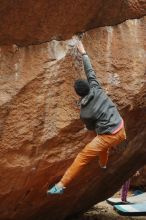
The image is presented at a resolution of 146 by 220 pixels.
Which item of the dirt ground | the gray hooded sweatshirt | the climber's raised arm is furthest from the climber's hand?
the dirt ground

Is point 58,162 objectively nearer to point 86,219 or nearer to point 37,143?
point 37,143

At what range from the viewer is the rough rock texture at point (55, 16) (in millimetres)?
6504

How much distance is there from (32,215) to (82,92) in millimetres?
3053

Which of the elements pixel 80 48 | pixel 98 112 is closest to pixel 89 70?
pixel 80 48

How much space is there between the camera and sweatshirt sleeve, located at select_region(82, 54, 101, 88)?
688 cm

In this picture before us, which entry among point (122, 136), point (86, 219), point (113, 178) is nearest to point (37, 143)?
point (122, 136)

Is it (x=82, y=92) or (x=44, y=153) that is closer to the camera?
(x=82, y=92)

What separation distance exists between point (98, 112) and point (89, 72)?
1.91 feet

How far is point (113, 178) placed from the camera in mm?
9812

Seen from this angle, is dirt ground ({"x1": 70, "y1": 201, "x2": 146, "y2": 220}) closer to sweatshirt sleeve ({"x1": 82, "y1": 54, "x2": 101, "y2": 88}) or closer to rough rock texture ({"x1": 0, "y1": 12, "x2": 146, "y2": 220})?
rough rock texture ({"x1": 0, "y1": 12, "x2": 146, "y2": 220})

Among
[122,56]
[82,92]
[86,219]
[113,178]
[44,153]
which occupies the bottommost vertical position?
[86,219]

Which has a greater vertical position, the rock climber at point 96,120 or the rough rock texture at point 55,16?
the rough rock texture at point 55,16

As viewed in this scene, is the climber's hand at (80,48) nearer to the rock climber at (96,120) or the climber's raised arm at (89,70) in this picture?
the climber's raised arm at (89,70)

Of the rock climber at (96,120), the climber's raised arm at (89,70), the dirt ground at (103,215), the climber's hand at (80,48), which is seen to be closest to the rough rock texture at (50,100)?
the climber's hand at (80,48)
